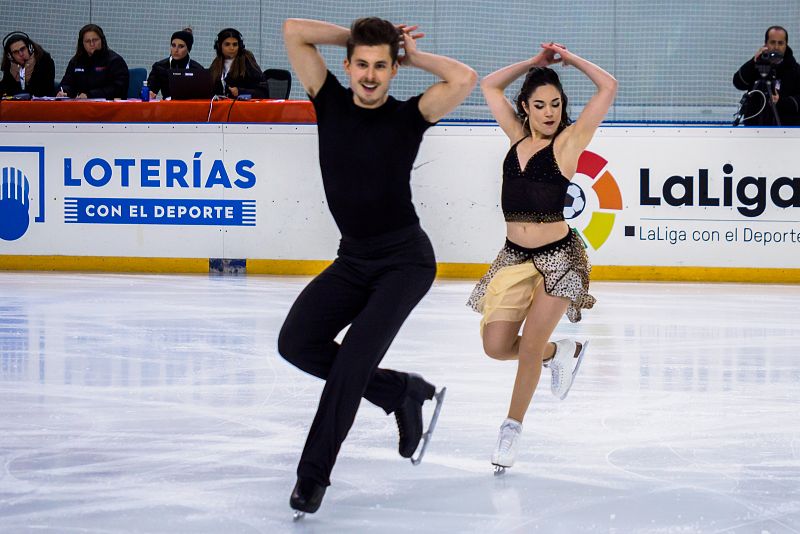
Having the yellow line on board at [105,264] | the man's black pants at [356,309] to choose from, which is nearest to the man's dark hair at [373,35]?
the man's black pants at [356,309]

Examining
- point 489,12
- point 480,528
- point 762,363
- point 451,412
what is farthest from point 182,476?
point 489,12

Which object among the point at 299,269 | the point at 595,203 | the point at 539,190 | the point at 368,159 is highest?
the point at 368,159

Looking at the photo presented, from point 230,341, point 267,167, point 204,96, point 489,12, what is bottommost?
point 230,341

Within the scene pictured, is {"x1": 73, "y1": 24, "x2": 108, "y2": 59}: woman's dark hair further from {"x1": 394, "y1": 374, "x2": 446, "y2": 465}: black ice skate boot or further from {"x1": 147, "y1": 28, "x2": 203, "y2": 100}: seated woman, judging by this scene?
{"x1": 394, "y1": 374, "x2": 446, "y2": 465}: black ice skate boot

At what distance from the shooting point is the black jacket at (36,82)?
9.27 metres

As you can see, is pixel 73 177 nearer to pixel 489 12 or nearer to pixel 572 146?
pixel 489 12

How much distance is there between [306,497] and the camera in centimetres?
249

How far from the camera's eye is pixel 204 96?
29.3ft

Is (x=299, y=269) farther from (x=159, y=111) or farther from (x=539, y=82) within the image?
(x=539, y=82)

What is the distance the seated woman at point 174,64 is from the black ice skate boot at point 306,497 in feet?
22.8

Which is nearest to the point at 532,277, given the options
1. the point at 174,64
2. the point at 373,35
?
the point at 373,35

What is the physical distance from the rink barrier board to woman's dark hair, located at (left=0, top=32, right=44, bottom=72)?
5.33 ft

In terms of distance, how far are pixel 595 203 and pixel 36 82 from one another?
15.5ft

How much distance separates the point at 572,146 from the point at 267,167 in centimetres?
575
